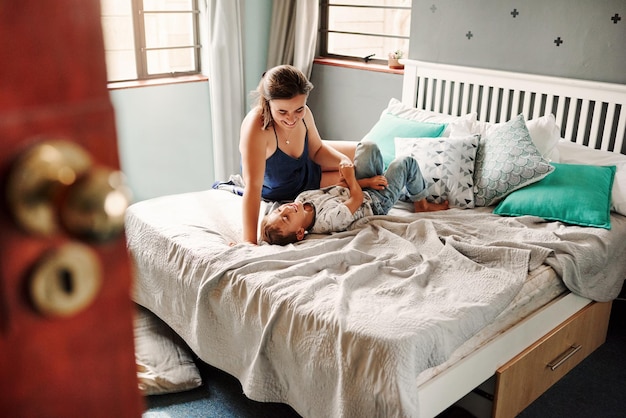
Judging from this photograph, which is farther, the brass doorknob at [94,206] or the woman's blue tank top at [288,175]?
the woman's blue tank top at [288,175]

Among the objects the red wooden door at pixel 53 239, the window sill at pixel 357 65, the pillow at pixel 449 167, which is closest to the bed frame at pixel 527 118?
the window sill at pixel 357 65

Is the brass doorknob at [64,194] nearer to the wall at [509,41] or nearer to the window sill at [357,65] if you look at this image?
the wall at [509,41]

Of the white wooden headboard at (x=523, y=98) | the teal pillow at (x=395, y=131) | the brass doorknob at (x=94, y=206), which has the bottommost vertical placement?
the teal pillow at (x=395, y=131)

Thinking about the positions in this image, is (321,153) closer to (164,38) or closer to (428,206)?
(428,206)

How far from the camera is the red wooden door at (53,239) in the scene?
0.18 meters

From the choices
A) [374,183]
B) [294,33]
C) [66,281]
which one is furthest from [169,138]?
[66,281]

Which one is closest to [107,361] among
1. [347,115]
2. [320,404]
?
[320,404]

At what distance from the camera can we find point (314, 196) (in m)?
2.36

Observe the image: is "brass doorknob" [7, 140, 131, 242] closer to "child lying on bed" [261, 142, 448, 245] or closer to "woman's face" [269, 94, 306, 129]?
"child lying on bed" [261, 142, 448, 245]

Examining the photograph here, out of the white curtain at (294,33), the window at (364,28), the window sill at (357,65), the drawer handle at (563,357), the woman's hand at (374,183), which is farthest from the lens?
the white curtain at (294,33)

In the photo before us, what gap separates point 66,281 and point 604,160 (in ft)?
9.02

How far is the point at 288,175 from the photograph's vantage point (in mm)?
2488

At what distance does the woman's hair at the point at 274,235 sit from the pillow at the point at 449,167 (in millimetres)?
781

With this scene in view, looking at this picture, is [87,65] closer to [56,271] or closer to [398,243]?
[56,271]
